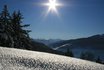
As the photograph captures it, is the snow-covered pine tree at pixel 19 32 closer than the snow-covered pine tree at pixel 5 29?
No

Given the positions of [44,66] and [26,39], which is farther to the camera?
[26,39]

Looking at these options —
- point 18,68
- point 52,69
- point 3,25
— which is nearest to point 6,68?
point 18,68

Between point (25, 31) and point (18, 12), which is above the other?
point (18, 12)

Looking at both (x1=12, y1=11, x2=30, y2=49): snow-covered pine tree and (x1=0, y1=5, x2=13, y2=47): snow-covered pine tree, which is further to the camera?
(x1=12, y1=11, x2=30, y2=49): snow-covered pine tree

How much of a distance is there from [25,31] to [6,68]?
39762mm

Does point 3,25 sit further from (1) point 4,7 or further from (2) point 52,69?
(2) point 52,69

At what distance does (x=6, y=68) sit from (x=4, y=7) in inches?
1545

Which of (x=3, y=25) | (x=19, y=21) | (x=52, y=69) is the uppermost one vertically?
(x=19, y=21)

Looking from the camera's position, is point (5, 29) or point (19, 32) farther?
point (19, 32)

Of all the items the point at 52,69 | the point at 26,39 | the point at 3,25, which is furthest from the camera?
the point at 26,39

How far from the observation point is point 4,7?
4088 cm

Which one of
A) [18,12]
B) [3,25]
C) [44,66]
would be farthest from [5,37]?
[44,66]

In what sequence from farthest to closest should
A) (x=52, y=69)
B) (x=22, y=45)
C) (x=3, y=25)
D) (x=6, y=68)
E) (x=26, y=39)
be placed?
(x=26, y=39), (x=22, y=45), (x=3, y=25), (x=52, y=69), (x=6, y=68)

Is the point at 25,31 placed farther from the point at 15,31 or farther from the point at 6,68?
the point at 6,68
